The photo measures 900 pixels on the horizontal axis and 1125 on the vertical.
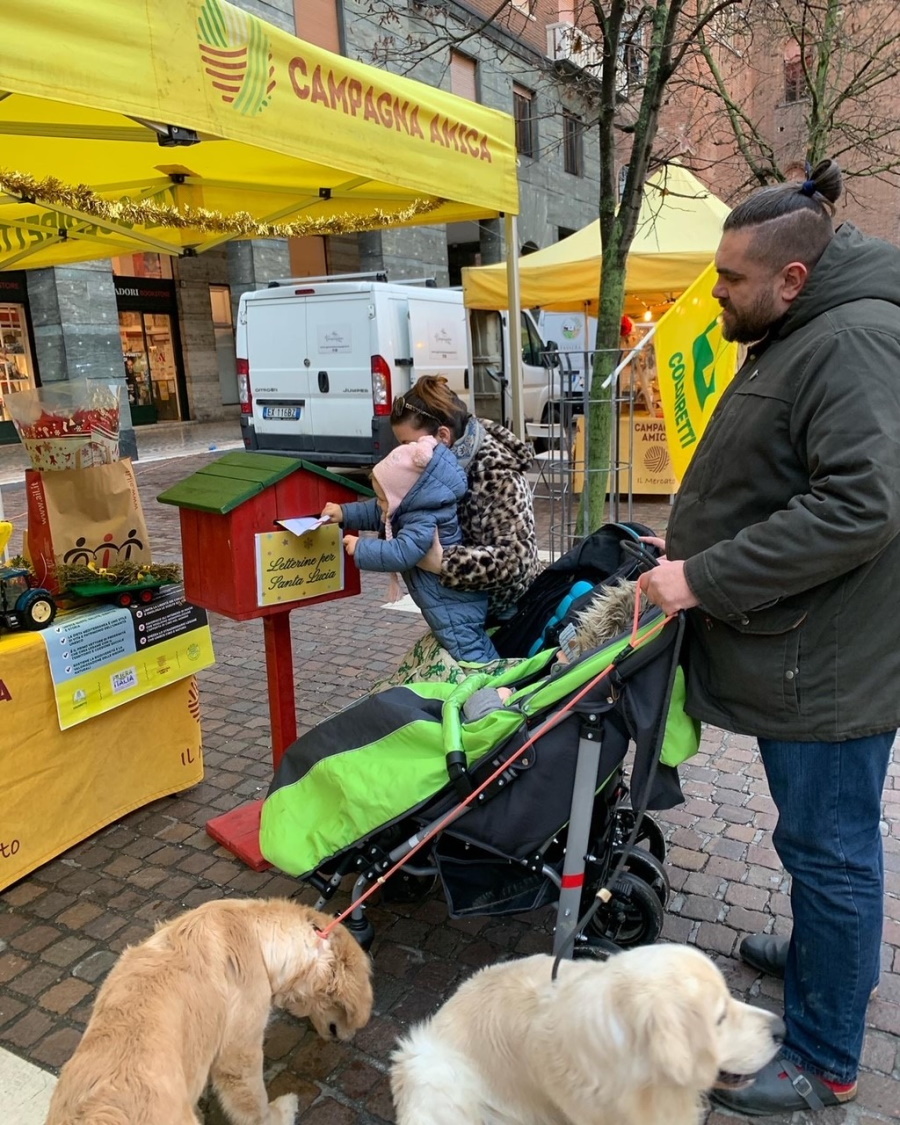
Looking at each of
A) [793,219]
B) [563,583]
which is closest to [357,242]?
[563,583]

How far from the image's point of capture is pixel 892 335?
1736mm

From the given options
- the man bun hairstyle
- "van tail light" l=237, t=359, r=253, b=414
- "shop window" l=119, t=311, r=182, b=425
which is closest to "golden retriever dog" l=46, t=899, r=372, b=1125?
the man bun hairstyle

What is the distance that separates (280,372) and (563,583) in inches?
322

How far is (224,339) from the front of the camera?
18.7 meters

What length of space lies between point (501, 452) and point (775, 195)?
4.80ft

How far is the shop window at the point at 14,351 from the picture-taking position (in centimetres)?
1369

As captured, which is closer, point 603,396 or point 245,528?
A: point 245,528

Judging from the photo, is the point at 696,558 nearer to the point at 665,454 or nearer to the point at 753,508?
the point at 753,508

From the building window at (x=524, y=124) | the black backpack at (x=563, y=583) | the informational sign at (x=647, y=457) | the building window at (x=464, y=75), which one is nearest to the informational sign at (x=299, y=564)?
the black backpack at (x=563, y=583)

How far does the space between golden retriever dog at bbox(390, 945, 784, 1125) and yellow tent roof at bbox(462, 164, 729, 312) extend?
6885mm

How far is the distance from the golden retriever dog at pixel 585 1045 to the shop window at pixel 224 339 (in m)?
18.0

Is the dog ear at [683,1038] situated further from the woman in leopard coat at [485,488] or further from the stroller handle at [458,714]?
the woman in leopard coat at [485,488]

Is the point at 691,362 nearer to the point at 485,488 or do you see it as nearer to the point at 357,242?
the point at 485,488

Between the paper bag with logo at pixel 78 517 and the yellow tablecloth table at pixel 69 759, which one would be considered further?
the paper bag with logo at pixel 78 517
